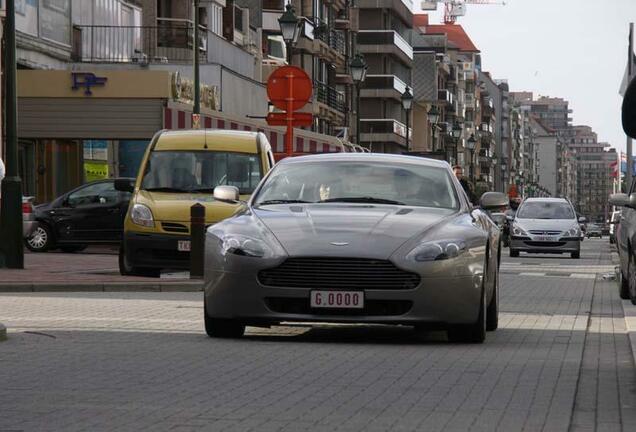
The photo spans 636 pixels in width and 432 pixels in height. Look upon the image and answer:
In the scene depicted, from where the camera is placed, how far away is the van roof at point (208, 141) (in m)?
24.4

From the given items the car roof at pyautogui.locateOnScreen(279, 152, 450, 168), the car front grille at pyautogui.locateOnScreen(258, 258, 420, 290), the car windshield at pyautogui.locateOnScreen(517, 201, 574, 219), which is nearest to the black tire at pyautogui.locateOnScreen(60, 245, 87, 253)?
the car windshield at pyautogui.locateOnScreen(517, 201, 574, 219)

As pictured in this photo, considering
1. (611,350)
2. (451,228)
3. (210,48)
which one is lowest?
(611,350)

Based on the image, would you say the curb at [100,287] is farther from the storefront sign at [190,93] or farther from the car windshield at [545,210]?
the car windshield at [545,210]

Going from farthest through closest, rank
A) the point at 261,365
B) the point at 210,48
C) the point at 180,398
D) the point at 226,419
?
the point at 210,48 → the point at 261,365 → the point at 180,398 → the point at 226,419

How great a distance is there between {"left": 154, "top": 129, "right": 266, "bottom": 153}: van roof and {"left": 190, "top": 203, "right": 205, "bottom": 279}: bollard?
7.36 ft

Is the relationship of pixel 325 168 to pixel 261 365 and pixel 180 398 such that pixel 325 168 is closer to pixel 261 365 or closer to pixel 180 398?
pixel 261 365

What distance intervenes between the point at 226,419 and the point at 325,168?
625 centimetres

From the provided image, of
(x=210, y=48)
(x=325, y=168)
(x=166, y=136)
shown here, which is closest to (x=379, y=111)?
(x=210, y=48)

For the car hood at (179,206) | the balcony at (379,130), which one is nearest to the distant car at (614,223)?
the car hood at (179,206)

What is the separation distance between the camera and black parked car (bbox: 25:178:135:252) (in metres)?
36.4

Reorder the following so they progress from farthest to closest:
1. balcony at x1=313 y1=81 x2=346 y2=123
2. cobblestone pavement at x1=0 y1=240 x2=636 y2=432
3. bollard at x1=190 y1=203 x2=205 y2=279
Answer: balcony at x1=313 y1=81 x2=346 y2=123 < bollard at x1=190 y1=203 x2=205 y2=279 < cobblestone pavement at x1=0 y1=240 x2=636 y2=432

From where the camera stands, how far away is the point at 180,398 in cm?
908

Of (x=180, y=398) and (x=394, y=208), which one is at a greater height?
(x=394, y=208)

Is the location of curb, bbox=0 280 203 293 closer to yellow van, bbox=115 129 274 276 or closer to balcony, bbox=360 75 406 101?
yellow van, bbox=115 129 274 276
